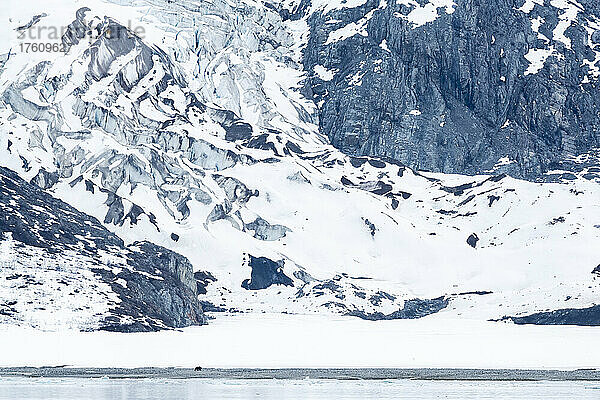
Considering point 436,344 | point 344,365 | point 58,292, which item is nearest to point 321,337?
point 436,344

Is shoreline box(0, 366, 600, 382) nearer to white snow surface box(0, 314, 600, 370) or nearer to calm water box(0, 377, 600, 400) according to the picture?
calm water box(0, 377, 600, 400)

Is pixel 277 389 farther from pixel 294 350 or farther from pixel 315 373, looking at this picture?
pixel 294 350

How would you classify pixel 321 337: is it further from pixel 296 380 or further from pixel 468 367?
pixel 296 380

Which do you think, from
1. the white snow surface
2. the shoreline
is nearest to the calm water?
the shoreline

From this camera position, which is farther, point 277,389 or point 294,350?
point 294,350

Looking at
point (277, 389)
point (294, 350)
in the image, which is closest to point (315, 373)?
point (277, 389)
